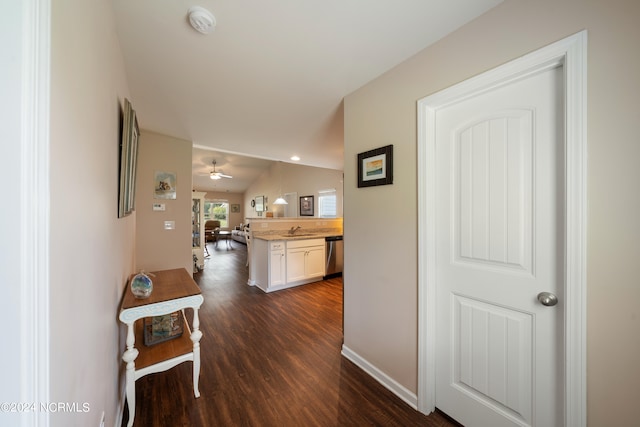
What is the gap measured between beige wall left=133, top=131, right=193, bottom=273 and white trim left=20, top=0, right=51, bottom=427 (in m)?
3.14

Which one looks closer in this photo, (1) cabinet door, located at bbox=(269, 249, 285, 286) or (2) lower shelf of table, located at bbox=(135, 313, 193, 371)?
(2) lower shelf of table, located at bbox=(135, 313, 193, 371)

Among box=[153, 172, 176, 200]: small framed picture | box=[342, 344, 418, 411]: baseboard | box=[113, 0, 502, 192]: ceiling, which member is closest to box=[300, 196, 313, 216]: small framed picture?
→ box=[153, 172, 176, 200]: small framed picture

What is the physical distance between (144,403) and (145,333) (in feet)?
1.44

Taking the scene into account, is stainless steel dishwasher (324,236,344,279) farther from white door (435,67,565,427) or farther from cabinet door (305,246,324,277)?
white door (435,67,565,427)

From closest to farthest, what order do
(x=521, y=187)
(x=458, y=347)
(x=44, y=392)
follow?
(x=44, y=392)
(x=521, y=187)
(x=458, y=347)

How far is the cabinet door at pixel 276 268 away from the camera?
3.72 meters

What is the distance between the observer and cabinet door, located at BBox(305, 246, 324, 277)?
4180 millimetres

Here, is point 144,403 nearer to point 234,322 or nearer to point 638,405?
point 234,322

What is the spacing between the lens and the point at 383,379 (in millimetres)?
1726

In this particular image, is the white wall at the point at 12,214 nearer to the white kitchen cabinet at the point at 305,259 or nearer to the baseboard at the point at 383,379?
the baseboard at the point at 383,379

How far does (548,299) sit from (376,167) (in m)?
1.19

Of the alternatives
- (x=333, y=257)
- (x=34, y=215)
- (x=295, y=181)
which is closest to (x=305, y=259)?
Result: (x=333, y=257)

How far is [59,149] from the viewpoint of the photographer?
0.60 meters

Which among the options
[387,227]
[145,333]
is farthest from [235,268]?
[387,227]
